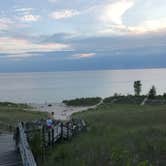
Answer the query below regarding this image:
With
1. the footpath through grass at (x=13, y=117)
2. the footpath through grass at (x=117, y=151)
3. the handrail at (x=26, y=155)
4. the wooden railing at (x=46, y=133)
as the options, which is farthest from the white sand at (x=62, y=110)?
the handrail at (x=26, y=155)

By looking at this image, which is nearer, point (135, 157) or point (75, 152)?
point (135, 157)

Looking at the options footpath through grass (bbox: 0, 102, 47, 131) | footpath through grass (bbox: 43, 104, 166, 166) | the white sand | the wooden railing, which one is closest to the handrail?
footpath through grass (bbox: 43, 104, 166, 166)

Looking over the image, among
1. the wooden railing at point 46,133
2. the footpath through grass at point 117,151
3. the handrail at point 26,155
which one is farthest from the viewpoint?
the wooden railing at point 46,133

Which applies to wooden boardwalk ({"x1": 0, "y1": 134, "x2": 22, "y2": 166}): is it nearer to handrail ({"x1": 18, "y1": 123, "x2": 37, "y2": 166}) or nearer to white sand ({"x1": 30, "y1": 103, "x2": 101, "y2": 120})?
handrail ({"x1": 18, "y1": 123, "x2": 37, "y2": 166})

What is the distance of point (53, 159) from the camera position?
516 inches

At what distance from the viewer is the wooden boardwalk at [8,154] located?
1263cm

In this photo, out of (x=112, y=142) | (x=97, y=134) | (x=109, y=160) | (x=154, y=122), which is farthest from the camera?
(x=154, y=122)

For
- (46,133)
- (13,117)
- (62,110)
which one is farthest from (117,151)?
(62,110)

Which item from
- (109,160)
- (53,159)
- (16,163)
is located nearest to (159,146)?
(109,160)

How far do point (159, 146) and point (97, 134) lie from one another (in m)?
5.22

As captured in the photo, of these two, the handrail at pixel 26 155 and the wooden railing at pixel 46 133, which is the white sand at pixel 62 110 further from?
the handrail at pixel 26 155

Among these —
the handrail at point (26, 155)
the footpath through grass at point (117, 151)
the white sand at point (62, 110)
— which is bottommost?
the white sand at point (62, 110)

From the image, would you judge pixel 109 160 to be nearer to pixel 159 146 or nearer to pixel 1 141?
pixel 159 146

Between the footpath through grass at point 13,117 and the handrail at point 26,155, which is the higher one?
the handrail at point 26,155
